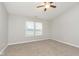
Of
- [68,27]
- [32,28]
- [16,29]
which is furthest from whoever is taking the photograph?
[68,27]

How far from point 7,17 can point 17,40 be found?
42.2 inches

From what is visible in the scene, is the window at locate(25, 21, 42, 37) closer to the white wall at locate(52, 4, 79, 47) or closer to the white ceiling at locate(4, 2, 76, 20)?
the white ceiling at locate(4, 2, 76, 20)

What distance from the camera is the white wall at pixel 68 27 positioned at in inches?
150

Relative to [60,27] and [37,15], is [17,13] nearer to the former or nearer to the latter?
[37,15]

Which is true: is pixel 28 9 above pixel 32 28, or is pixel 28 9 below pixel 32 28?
above

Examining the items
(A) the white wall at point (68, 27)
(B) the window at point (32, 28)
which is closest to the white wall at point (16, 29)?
(B) the window at point (32, 28)

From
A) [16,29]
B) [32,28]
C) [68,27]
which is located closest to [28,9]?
[32,28]

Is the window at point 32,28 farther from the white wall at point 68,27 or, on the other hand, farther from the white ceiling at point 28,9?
the white wall at point 68,27

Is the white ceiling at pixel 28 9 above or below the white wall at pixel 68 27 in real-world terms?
above

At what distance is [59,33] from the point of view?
499 cm

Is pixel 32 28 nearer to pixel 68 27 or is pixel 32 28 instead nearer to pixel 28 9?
pixel 28 9

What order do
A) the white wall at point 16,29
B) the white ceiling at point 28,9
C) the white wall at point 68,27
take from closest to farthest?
the white ceiling at point 28,9 → the white wall at point 16,29 → the white wall at point 68,27

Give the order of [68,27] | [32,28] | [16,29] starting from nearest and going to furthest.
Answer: [32,28] → [16,29] → [68,27]

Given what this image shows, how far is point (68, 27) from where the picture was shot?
4242 millimetres
